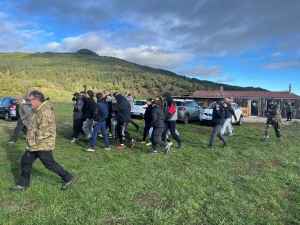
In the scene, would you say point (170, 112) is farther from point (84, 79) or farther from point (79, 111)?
point (84, 79)

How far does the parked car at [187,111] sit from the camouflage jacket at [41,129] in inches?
469

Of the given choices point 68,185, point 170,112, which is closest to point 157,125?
point 170,112

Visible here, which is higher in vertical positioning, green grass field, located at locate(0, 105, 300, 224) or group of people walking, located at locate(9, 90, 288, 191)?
group of people walking, located at locate(9, 90, 288, 191)

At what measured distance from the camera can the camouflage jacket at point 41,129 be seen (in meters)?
4.28

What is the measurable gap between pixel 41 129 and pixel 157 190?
2259mm

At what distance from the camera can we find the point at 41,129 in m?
4.28

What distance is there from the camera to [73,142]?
8.84 metres

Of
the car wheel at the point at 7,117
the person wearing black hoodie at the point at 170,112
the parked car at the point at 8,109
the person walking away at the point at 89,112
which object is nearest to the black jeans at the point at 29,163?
the person walking away at the point at 89,112

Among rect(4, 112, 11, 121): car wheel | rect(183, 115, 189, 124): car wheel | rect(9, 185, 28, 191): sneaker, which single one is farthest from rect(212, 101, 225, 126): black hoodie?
rect(4, 112, 11, 121): car wheel

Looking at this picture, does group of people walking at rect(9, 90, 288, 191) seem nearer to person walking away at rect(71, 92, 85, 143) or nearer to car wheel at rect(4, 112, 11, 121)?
person walking away at rect(71, 92, 85, 143)

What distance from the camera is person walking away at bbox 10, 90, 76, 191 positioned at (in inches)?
169

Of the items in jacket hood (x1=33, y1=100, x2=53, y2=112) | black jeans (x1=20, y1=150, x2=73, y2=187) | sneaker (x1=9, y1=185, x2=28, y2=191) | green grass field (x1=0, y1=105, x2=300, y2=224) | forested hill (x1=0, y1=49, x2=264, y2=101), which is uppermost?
forested hill (x1=0, y1=49, x2=264, y2=101)

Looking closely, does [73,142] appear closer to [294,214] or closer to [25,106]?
[25,106]

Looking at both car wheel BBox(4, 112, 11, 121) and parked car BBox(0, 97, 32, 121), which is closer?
parked car BBox(0, 97, 32, 121)
